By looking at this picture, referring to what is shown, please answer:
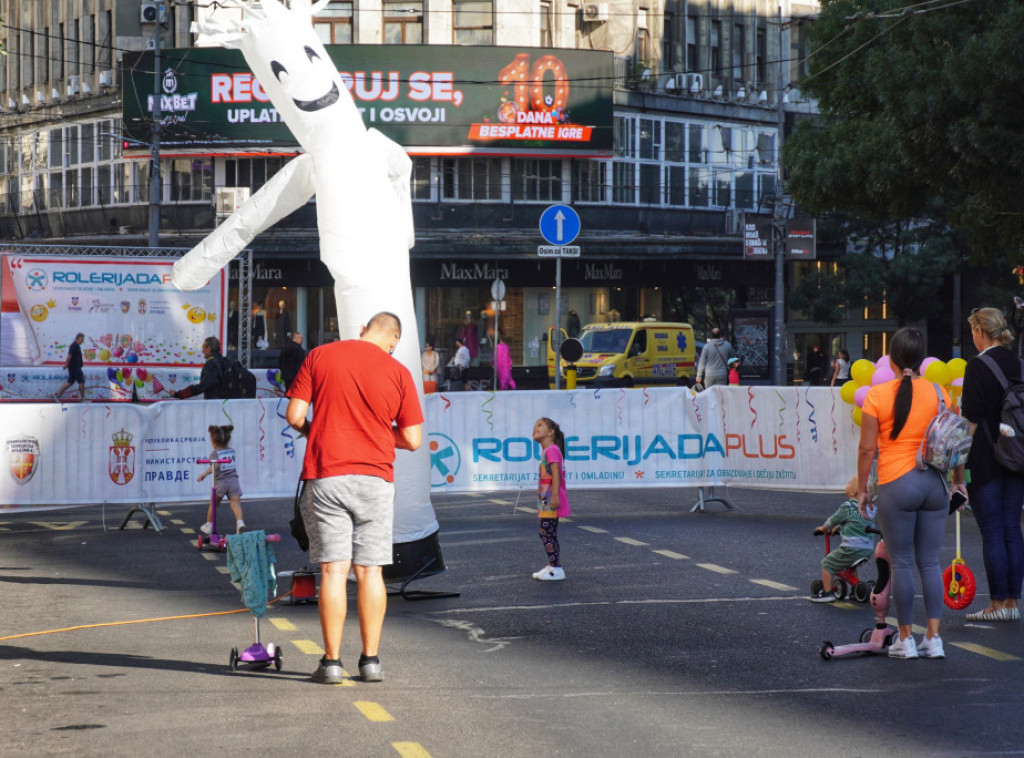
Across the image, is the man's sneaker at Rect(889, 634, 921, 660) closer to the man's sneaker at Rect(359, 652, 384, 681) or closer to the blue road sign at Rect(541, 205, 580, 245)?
the man's sneaker at Rect(359, 652, 384, 681)

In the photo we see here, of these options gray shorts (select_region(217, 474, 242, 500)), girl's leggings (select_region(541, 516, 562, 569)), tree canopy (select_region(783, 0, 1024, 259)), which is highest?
tree canopy (select_region(783, 0, 1024, 259))

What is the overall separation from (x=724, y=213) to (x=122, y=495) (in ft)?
123

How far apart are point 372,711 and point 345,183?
16.0ft

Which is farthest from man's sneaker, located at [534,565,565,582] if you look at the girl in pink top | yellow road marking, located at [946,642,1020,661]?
yellow road marking, located at [946,642,1020,661]

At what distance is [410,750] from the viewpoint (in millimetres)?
6129

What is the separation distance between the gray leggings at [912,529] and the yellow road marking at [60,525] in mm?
9721

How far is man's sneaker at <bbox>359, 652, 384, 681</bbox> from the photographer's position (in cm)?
747

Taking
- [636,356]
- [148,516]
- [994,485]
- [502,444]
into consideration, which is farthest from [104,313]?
[994,485]

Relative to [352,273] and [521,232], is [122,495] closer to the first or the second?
[352,273]

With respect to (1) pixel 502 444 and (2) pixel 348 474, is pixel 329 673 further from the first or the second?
(1) pixel 502 444

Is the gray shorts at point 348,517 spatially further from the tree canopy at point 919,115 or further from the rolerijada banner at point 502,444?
the tree canopy at point 919,115

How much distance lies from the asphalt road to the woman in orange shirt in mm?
339

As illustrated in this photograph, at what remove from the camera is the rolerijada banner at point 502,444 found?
15008 mm

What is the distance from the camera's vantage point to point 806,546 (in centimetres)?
1320
